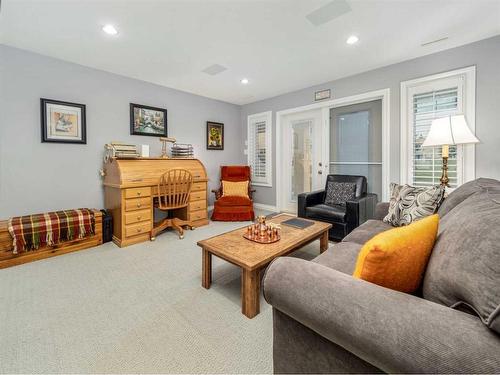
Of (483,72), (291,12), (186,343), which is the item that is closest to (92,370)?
(186,343)

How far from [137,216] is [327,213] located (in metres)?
2.51

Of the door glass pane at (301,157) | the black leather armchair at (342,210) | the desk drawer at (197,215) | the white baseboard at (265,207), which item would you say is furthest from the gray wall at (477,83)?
the desk drawer at (197,215)

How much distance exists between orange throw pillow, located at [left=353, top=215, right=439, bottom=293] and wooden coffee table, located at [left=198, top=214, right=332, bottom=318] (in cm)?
84

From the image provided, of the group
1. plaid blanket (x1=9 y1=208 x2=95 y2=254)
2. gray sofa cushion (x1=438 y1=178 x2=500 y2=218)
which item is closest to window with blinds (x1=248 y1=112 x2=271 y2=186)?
plaid blanket (x1=9 y1=208 x2=95 y2=254)

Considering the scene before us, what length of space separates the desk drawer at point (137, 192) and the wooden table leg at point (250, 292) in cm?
212

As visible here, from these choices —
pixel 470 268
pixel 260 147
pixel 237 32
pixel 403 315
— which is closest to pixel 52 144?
pixel 237 32

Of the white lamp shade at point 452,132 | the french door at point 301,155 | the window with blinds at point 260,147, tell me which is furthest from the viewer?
the window with blinds at point 260,147

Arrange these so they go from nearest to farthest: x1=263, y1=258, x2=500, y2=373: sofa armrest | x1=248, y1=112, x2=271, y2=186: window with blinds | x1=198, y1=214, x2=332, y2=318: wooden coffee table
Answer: x1=263, y1=258, x2=500, y2=373: sofa armrest, x1=198, y1=214, x2=332, y2=318: wooden coffee table, x1=248, y1=112, x2=271, y2=186: window with blinds

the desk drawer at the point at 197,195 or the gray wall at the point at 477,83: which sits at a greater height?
the gray wall at the point at 477,83

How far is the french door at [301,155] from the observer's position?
426 centimetres

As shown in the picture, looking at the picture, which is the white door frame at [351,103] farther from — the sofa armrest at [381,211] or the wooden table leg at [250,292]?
the wooden table leg at [250,292]

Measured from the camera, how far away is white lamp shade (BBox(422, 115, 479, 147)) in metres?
2.28

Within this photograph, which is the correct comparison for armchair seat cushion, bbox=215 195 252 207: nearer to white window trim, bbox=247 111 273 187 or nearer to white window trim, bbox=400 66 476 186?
white window trim, bbox=247 111 273 187

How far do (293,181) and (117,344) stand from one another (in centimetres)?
397
